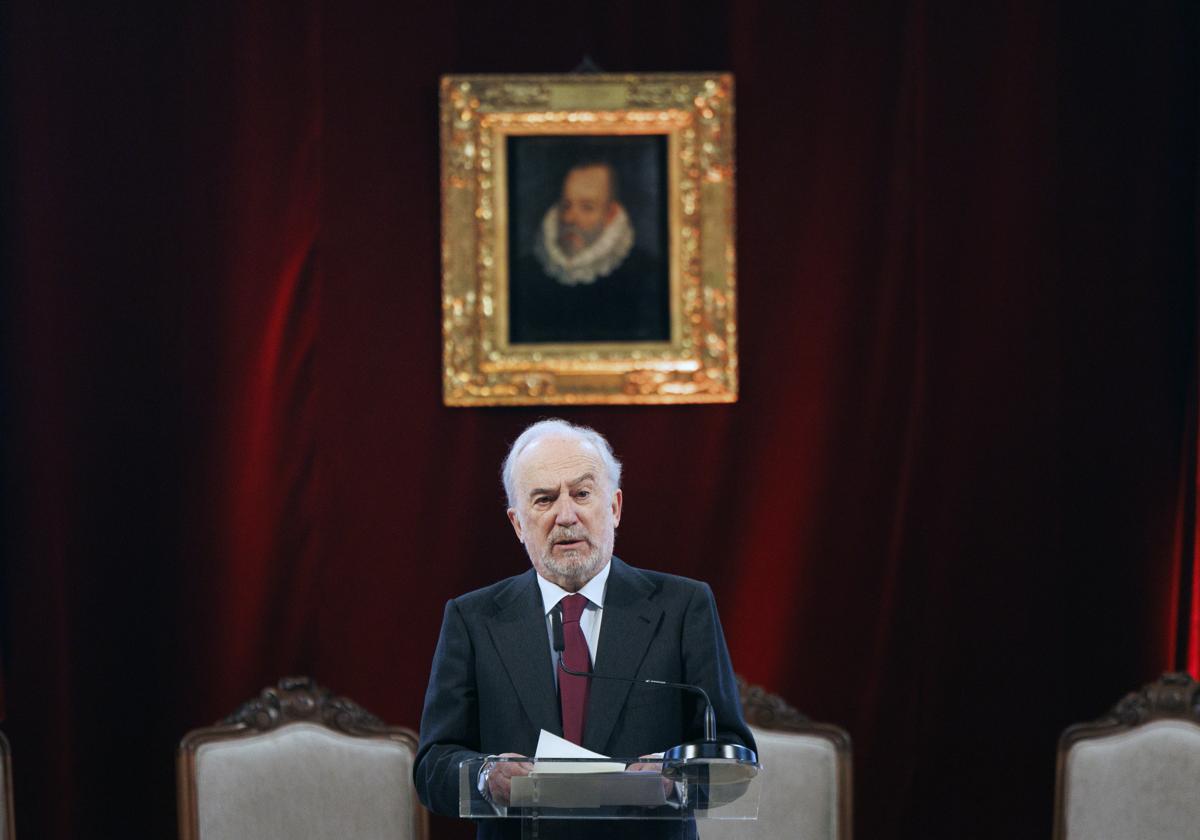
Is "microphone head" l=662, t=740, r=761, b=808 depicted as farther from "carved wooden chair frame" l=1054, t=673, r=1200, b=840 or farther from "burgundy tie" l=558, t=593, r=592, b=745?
"carved wooden chair frame" l=1054, t=673, r=1200, b=840

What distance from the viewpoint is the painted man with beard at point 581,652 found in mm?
2303

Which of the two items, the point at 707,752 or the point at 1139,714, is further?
the point at 1139,714

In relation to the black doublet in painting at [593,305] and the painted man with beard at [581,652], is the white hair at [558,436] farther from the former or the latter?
the black doublet in painting at [593,305]

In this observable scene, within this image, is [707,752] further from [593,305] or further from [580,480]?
[593,305]

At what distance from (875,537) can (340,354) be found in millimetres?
1508

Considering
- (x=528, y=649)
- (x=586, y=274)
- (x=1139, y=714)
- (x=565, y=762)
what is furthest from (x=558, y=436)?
(x=1139, y=714)

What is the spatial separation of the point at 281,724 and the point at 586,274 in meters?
1.39

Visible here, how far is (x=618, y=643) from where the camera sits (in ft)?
7.66

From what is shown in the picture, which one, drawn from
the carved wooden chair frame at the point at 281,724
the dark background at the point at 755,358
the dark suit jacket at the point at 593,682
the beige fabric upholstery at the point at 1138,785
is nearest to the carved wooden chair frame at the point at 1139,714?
the beige fabric upholstery at the point at 1138,785

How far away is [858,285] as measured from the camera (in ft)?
12.6

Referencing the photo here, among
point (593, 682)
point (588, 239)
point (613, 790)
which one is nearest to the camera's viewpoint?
point (613, 790)

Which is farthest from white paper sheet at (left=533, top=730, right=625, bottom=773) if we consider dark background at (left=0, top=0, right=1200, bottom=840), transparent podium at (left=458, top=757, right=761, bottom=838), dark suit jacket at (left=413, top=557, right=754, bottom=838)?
dark background at (left=0, top=0, right=1200, bottom=840)

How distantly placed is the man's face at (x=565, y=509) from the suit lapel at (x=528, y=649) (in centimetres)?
6

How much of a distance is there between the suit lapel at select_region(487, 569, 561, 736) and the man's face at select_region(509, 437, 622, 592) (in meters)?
0.06
